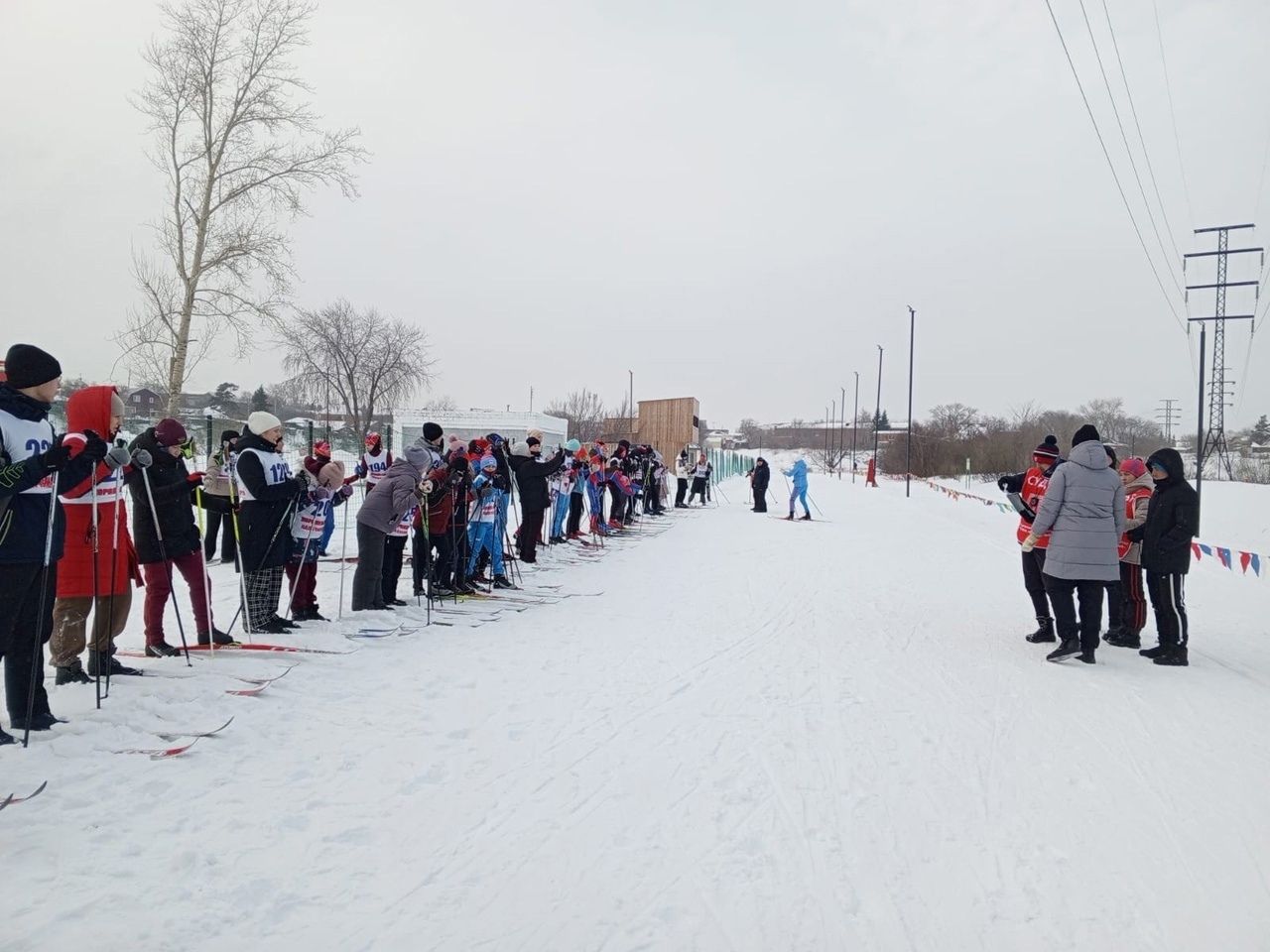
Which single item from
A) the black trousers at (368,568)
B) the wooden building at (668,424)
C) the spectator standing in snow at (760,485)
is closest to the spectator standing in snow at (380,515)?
the black trousers at (368,568)

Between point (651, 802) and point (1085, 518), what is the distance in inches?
186

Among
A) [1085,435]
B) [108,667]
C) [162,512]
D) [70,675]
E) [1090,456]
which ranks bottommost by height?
[70,675]

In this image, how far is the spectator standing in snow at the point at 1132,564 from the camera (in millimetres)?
7129

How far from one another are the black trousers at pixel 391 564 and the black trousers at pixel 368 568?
288mm

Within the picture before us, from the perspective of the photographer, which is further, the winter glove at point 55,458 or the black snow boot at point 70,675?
the black snow boot at point 70,675

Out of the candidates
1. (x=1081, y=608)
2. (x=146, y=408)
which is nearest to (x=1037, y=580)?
(x=1081, y=608)

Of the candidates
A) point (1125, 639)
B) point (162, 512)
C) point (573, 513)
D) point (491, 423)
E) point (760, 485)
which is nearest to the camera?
point (162, 512)

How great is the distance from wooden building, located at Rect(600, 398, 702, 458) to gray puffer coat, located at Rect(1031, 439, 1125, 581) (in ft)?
129

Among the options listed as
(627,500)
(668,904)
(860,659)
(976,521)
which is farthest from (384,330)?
(668,904)

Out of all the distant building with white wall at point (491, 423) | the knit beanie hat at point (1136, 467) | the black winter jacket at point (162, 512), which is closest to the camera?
the black winter jacket at point (162, 512)

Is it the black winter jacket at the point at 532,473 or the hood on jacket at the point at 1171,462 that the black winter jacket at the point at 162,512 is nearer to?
the black winter jacket at the point at 532,473

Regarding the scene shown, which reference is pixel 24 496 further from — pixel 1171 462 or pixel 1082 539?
pixel 1171 462

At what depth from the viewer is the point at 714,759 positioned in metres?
4.22

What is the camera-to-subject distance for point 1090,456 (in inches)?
257
